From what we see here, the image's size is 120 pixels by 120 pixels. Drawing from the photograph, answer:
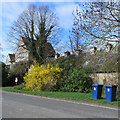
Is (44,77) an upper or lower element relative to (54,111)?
upper

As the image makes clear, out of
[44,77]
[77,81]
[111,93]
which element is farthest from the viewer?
[44,77]

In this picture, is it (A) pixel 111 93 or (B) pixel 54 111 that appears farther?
(A) pixel 111 93

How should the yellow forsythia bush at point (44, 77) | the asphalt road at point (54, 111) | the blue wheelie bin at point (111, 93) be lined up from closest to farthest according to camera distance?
the asphalt road at point (54, 111)
the blue wheelie bin at point (111, 93)
the yellow forsythia bush at point (44, 77)

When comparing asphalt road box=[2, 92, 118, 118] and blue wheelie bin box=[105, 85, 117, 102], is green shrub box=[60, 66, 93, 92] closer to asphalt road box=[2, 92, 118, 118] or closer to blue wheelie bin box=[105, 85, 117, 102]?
blue wheelie bin box=[105, 85, 117, 102]

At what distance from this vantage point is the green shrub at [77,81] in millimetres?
18562

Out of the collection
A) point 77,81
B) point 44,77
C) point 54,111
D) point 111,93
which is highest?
point 44,77

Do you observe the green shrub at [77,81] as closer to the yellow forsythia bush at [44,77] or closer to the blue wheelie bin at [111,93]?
the yellow forsythia bush at [44,77]

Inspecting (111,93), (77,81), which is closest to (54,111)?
(111,93)

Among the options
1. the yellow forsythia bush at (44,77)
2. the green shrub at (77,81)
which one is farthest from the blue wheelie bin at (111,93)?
the yellow forsythia bush at (44,77)

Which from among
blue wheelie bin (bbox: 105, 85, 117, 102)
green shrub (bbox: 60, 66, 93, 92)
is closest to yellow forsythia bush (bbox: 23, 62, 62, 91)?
green shrub (bbox: 60, 66, 93, 92)

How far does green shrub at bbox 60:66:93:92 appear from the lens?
18.6 meters

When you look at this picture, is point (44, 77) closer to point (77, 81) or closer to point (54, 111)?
point (77, 81)

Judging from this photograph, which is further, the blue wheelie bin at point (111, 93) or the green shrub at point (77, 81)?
the green shrub at point (77, 81)

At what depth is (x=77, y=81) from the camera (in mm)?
18719
